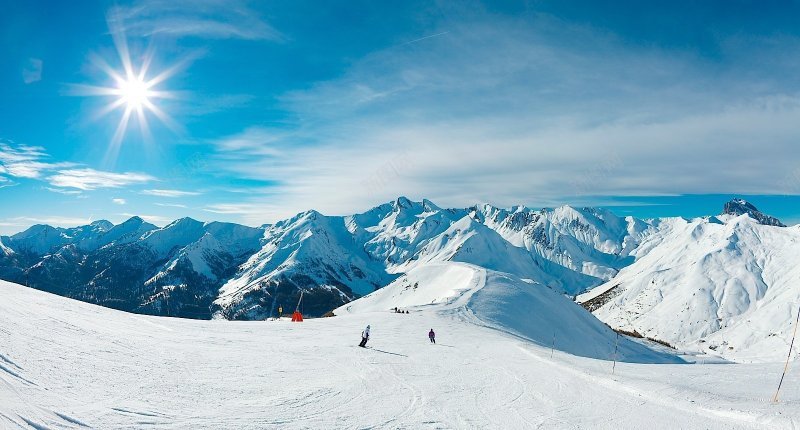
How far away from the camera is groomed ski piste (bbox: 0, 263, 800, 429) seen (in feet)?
37.8

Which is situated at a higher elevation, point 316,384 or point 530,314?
point 530,314

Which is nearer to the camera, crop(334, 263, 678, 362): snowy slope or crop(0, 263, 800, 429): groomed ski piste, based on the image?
crop(0, 263, 800, 429): groomed ski piste

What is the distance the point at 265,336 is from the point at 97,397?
15702mm

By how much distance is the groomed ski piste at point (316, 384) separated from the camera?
1152 centimetres

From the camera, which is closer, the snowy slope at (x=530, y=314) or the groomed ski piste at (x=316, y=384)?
the groomed ski piste at (x=316, y=384)

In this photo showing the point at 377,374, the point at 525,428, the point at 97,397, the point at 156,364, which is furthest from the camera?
the point at 377,374

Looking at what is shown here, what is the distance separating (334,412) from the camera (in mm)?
12719

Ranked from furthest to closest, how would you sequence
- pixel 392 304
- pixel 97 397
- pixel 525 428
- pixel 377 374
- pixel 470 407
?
pixel 392 304, pixel 377 374, pixel 470 407, pixel 525 428, pixel 97 397

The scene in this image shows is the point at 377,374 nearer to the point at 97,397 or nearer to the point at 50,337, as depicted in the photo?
the point at 97,397

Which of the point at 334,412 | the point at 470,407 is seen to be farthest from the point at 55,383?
the point at 470,407

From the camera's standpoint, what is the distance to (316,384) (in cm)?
1573

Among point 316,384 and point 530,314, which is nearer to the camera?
point 316,384

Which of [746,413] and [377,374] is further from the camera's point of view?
[377,374]

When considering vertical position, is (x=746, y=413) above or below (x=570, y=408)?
above
